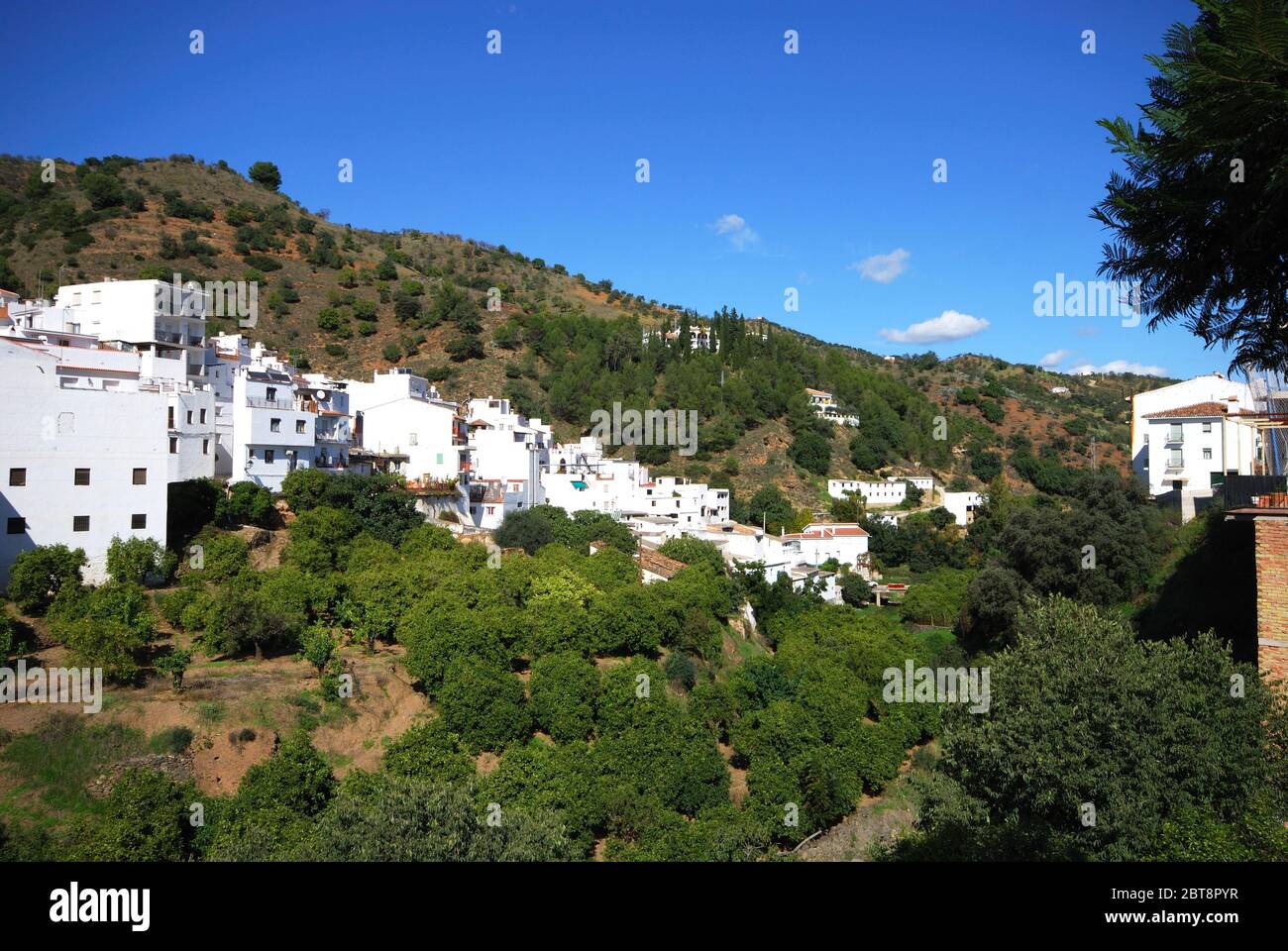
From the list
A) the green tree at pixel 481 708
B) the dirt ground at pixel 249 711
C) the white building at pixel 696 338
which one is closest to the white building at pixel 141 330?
the dirt ground at pixel 249 711

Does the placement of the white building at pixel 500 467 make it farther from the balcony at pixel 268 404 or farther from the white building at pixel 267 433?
the balcony at pixel 268 404

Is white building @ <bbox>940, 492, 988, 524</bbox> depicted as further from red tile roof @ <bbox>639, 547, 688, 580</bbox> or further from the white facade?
red tile roof @ <bbox>639, 547, 688, 580</bbox>

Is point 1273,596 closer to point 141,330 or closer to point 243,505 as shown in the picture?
point 243,505

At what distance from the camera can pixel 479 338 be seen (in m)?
69.6

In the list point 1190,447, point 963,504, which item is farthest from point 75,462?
point 963,504

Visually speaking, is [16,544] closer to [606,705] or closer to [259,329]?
[606,705]

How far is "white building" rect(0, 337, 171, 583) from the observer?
20.5m

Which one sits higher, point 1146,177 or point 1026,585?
point 1146,177

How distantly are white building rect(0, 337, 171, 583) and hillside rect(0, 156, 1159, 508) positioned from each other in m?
38.8

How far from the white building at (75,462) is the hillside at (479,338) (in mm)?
38817

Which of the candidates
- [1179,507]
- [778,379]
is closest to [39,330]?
[1179,507]

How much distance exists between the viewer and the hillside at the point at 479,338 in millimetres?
63406
